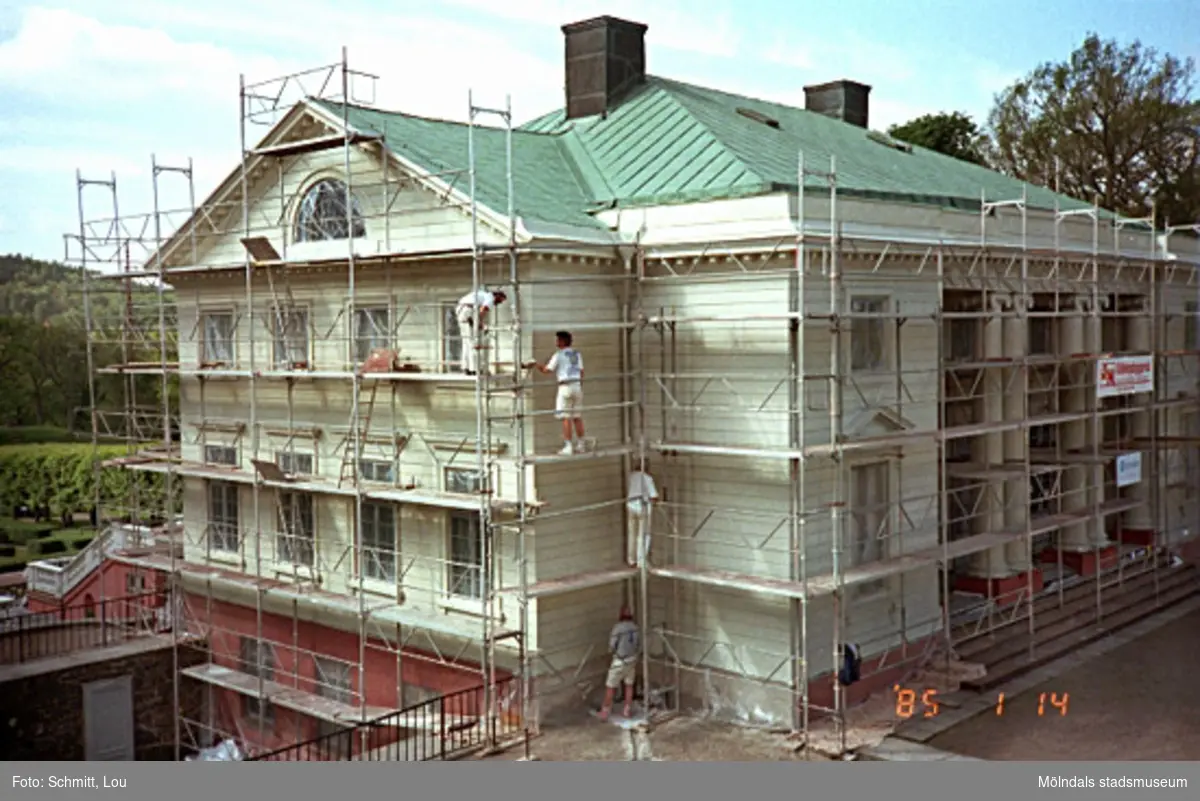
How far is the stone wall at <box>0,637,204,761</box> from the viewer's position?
70.4 feet

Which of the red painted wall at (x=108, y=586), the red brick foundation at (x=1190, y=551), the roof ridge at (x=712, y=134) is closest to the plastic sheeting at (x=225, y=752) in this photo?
the red painted wall at (x=108, y=586)

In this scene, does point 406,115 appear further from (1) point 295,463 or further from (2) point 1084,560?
(2) point 1084,560

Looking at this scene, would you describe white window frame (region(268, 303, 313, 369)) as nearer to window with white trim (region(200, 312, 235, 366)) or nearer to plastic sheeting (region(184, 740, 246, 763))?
window with white trim (region(200, 312, 235, 366))

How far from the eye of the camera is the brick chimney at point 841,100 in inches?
1201

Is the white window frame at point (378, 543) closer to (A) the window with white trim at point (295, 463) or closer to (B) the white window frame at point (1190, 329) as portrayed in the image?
(A) the window with white trim at point (295, 463)

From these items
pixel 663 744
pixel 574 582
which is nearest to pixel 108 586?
pixel 574 582

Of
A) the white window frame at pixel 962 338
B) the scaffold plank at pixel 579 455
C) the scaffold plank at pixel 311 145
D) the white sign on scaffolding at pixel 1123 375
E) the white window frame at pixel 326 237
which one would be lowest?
the scaffold plank at pixel 579 455

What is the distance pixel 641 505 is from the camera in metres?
18.7

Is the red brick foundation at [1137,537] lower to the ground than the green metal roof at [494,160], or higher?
lower

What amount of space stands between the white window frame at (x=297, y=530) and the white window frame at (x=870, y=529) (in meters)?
9.26

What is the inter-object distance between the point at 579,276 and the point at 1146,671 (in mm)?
11473
